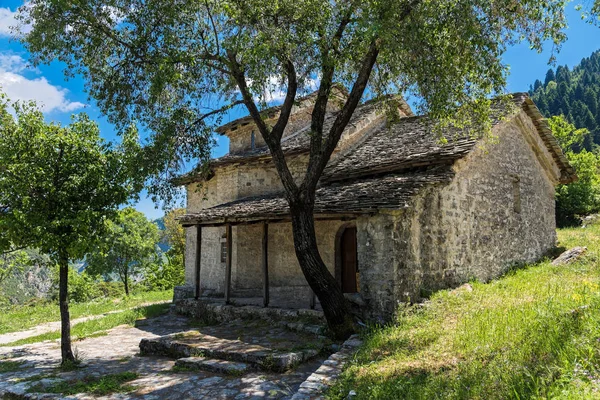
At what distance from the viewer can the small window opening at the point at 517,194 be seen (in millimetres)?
12695

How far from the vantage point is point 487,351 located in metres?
4.85

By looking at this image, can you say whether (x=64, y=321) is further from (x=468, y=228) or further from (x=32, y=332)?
(x=468, y=228)

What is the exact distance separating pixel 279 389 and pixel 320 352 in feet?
5.53

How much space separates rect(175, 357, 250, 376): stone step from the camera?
676cm

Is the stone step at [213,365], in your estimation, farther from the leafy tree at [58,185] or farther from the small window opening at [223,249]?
the small window opening at [223,249]

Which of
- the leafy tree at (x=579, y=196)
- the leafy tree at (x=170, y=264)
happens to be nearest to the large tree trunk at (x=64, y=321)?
the leafy tree at (x=170, y=264)

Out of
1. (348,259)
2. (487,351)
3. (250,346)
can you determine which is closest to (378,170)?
(348,259)

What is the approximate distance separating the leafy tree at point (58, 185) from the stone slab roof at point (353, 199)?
11.2ft

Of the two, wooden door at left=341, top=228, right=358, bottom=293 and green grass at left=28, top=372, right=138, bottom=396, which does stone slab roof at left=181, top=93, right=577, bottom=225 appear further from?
green grass at left=28, top=372, right=138, bottom=396

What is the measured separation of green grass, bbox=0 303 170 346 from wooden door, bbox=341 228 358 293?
21.8 feet

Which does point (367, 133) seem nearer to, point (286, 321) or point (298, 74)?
point (298, 74)

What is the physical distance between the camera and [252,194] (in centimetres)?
1415

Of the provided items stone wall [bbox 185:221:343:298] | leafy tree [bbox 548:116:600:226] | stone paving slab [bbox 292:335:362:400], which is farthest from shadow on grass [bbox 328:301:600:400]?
leafy tree [bbox 548:116:600:226]

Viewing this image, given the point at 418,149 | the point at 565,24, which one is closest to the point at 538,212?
the point at 418,149
